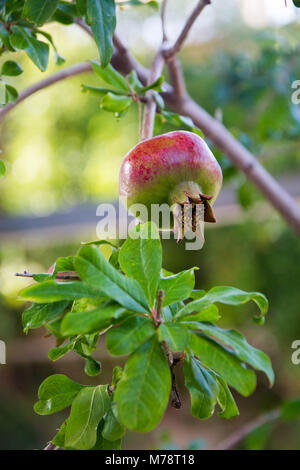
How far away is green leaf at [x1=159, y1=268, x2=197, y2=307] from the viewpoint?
0.33m

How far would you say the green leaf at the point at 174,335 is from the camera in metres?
0.28

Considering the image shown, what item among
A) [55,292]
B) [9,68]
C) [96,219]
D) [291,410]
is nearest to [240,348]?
[55,292]

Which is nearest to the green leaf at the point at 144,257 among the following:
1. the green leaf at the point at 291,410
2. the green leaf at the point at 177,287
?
the green leaf at the point at 177,287

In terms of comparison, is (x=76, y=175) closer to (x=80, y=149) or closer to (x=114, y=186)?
(x=80, y=149)

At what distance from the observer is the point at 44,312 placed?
0.34 m

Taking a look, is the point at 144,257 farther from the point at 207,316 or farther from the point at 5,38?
the point at 5,38

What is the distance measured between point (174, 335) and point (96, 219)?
1453mm

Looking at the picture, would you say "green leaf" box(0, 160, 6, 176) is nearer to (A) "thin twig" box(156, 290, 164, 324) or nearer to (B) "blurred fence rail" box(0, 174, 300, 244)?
(A) "thin twig" box(156, 290, 164, 324)

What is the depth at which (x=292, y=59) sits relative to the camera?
4.59 ft

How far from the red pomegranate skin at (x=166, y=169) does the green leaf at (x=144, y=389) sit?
0.13m

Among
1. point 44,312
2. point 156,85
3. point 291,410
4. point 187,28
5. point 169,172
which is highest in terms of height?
point 187,28

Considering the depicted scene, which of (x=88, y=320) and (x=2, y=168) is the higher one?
A: (x=2, y=168)

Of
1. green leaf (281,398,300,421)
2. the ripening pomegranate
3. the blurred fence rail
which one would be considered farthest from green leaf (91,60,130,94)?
the blurred fence rail

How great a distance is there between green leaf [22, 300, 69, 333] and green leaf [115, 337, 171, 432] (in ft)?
0.24
